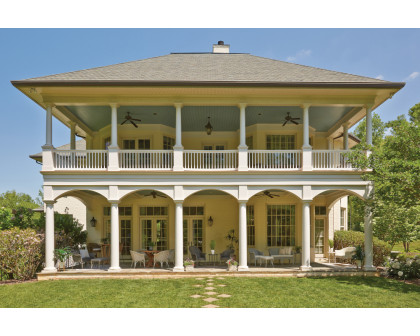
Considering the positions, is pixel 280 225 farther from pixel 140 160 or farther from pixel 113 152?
pixel 113 152

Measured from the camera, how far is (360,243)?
55.4 ft

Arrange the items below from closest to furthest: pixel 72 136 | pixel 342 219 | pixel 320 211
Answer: pixel 72 136 → pixel 320 211 → pixel 342 219

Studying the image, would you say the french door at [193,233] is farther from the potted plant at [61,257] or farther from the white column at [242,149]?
the potted plant at [61,257]

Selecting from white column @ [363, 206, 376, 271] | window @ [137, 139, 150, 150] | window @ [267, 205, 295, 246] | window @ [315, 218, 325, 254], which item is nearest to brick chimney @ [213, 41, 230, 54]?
window @ [137, 139, 150, 150]

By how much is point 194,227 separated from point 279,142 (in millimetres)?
5946

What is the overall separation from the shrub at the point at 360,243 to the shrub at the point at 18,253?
14519 mm

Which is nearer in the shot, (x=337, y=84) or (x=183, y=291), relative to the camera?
(x=183, y=291)

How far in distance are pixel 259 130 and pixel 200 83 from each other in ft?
15.6

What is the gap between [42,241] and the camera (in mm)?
12445

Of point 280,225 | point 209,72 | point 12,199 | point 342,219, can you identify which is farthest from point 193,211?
point 12,199

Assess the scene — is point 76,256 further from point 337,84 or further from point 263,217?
point 337,84

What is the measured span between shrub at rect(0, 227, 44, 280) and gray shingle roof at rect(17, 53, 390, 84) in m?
5.81

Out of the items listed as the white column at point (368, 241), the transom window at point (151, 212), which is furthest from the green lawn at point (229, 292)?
the transom window at point (151, 212)

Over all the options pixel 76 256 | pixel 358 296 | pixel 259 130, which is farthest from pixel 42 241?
pixel 358 296
